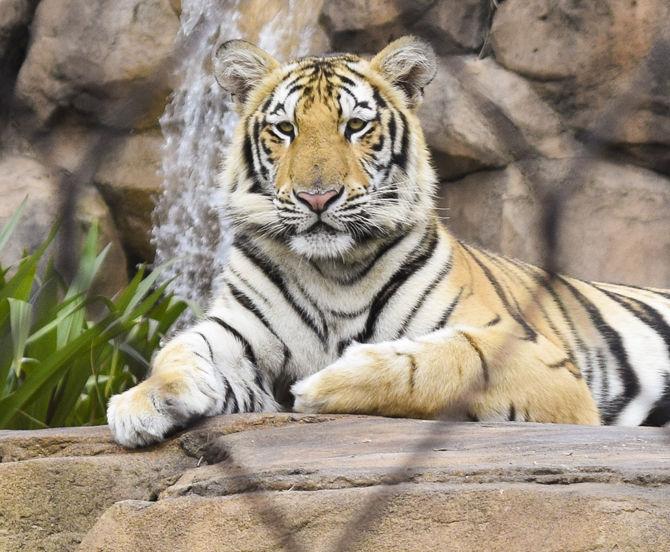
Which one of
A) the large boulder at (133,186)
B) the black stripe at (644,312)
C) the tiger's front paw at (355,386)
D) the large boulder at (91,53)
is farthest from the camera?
the large boulder at (133,186)

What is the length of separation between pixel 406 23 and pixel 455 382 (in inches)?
101

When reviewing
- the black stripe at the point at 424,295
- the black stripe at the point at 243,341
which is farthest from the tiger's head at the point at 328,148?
the black stripe at the point at 243,341

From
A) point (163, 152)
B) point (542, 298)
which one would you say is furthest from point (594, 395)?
point (163, 152)

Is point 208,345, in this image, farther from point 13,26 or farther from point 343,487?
point 13,26

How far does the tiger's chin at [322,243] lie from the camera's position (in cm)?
255

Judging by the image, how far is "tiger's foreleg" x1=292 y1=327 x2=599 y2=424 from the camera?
2240 mm

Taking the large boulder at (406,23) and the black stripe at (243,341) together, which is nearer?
the black stripe at (243,341)

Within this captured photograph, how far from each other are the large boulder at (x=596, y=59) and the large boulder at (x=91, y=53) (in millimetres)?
1366

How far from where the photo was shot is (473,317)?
2.63 meters

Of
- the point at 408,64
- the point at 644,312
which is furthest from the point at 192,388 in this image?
the point at 644,312

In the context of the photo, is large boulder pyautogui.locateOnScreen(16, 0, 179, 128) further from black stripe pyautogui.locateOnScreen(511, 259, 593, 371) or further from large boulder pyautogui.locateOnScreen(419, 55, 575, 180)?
black stripe pyautogui.locateOnScreen(511, 259, 593, 371)

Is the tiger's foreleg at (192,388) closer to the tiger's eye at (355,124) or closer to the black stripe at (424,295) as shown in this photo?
the black stripe at (424,295)

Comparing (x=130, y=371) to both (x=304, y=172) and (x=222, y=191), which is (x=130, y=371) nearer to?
(x=222, y=191)

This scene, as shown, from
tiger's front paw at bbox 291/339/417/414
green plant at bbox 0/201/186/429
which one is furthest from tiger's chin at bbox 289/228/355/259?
green plant at bbox 0/201/186/429
